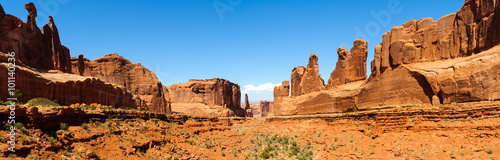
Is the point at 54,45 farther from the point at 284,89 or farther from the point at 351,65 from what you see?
the point at 284,89

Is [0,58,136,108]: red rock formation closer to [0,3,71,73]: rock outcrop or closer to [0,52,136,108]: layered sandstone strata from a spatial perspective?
[0,52,136,108]: layered sandstone strata

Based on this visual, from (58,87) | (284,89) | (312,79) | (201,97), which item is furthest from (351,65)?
(201,97)

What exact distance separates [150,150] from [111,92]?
1793 cm

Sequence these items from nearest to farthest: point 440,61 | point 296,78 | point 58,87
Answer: point 58,87 < point 440,61 < point 296,78

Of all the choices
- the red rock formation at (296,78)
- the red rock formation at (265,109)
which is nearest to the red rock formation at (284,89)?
the red rock formation at (296,78)

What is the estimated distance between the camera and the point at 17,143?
9.79 m

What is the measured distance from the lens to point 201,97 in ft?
276

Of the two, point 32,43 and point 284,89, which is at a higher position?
point 32,43

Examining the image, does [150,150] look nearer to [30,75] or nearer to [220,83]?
[30,75]

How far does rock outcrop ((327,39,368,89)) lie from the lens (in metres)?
33.6

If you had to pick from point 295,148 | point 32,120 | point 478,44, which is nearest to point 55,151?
point 32,120

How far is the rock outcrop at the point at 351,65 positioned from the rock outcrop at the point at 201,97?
45233 millimetres

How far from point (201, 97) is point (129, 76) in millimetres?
32050

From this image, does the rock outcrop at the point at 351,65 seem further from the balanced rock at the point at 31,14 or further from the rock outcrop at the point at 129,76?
the balanced rock at the point at 31,14
